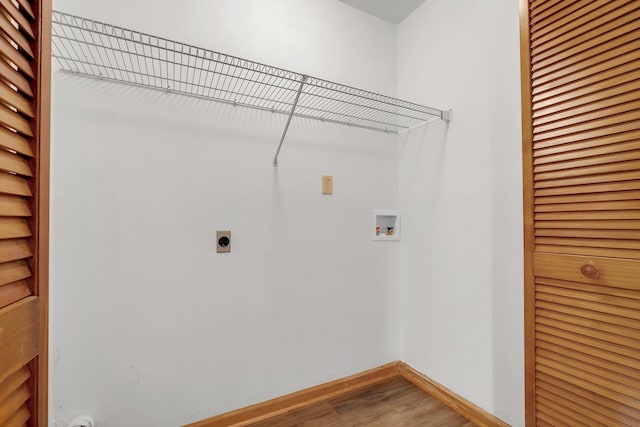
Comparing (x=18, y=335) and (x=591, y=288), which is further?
(x=591, y=288)

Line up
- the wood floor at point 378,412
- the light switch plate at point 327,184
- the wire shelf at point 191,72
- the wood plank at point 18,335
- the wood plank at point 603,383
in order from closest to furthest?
1. the wood plank at point 18,335
2. the wood plank at point 603,383
3. the wire shelf at point 191,72
4. the wood floor at point 378,412
5. the light switch plate at point 327,184

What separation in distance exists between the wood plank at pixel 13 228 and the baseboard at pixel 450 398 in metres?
1.83

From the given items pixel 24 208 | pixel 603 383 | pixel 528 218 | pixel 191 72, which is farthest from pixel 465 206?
pixel 24 208

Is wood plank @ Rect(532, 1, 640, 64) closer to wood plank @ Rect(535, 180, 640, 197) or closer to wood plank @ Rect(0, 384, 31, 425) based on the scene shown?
wood plank @ Rect(535, 180, 640, 197)

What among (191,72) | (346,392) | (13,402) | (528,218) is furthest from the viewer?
(346,392)

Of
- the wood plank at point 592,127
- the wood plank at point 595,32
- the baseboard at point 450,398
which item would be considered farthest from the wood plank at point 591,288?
the baseboard at point 450,398

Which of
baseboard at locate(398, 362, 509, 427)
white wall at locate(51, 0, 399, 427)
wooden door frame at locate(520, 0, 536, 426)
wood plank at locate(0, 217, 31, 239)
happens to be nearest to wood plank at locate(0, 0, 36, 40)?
wood plank at locate(0, 217, 31, 239)

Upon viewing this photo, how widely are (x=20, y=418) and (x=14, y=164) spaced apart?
1.63 ft

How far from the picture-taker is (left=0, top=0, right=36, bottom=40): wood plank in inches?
19.7

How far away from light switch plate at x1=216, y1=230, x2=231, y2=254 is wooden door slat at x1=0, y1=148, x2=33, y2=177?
0.80 m

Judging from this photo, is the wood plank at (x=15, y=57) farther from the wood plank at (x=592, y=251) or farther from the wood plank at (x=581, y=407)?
the wood plank at (x=581, y=407)

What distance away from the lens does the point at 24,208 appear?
1.87ft

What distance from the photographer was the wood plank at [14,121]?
0.51 metres

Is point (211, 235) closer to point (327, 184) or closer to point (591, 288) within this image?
point (327, 184)
